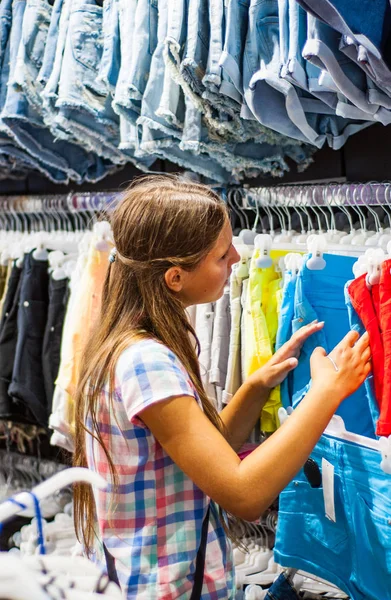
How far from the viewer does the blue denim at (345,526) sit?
164 cm

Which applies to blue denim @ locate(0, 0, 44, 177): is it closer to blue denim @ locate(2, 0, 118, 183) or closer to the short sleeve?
blue denim @ locate(2, 0, 118, 183)

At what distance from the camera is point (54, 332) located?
278 centimetres

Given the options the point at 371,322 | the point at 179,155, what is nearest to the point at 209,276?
the point at 371,322

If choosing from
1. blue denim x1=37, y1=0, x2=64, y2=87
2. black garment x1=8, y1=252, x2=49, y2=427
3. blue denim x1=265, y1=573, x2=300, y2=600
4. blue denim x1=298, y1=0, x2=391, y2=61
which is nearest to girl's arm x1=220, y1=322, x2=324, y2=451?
blue denim x1=265, y1=573, x2=300, y2=600

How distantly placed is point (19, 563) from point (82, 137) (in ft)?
6.55

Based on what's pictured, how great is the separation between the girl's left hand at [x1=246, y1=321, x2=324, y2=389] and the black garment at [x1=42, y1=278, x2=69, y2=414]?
1127 millimetres

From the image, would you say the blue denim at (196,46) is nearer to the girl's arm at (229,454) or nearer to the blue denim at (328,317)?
the blue denim at (328,317)

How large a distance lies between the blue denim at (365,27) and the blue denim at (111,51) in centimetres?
96

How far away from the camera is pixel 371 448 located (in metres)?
1.67

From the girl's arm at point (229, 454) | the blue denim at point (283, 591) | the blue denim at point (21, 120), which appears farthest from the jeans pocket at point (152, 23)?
the blue denim at point (283, 591)

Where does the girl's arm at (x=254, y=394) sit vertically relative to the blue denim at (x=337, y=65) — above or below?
below

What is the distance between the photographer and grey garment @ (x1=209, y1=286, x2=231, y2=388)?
86.8 inches

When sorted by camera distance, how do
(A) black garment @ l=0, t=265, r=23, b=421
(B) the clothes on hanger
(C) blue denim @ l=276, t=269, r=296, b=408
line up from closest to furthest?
(B) the clothes on hanger < (C) blue denim @ l=276, t=269, r=296, b=408 < (A) black garment @ l=0, t=265, r=23, b=421

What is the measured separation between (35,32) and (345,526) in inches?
78.1
